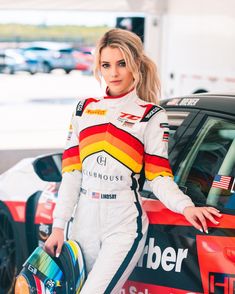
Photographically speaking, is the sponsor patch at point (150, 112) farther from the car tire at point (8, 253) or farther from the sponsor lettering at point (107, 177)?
the car tire at point (8, 253)

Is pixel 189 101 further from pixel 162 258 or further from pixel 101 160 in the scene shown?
pixel 162 258

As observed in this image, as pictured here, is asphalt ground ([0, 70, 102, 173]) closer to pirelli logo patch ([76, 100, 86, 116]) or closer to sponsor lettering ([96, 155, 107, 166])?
pirelli logo patch ([76, 100, 86, 116])

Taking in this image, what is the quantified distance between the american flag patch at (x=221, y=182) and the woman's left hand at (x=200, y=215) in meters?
0.15

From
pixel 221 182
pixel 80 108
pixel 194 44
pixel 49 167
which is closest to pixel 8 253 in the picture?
pixel 49 167

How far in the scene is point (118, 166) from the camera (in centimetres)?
322

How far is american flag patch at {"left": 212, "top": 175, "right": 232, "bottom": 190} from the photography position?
3.17m

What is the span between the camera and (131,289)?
3418 mm

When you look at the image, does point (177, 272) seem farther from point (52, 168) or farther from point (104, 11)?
point (104, 11)

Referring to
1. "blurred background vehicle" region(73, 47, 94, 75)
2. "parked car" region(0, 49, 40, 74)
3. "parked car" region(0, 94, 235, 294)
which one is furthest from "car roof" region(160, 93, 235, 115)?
"blurred background vehicle" region(73, 47, 94, 75)

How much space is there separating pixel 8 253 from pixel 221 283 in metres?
1.94

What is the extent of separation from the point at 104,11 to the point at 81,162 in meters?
8.20

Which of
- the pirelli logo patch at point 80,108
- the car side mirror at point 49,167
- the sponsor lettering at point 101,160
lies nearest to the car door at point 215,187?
the sponsor lettering at point 101,160

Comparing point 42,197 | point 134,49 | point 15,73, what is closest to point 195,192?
point 134,49

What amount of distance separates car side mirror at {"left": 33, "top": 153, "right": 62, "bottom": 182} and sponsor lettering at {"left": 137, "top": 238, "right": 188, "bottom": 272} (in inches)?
38.7
